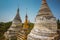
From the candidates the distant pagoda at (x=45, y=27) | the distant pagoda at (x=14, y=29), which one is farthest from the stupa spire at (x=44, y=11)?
the distant pagoda at (x=14, y=29)

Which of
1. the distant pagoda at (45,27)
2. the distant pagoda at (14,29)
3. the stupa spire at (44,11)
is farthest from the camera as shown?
the distant pagoda at (14,29)

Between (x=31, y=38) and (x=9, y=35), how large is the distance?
7.89 ft

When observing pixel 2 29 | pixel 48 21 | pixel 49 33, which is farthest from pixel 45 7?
pixel 2 29

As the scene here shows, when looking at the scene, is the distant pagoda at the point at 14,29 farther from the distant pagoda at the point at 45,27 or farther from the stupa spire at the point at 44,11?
the stupa spire at the point at 44,11

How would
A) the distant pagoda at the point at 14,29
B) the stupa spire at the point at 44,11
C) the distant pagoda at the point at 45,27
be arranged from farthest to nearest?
the distant pagoda at the point at 14,29 → the stupa spire at the point at 44,11 → the distant pagoda at the point at 45,27

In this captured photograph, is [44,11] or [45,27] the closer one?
[45,27]

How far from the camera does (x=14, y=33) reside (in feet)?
18.8

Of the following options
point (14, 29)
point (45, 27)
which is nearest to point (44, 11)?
point (45, 27)

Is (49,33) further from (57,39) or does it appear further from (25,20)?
(25,20)

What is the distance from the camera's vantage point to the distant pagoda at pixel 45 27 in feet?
11.0

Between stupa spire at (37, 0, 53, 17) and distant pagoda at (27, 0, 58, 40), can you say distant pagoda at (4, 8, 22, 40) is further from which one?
stupa spire at (37, 0, 53, 17)

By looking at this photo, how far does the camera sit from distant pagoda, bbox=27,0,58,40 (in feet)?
11.0

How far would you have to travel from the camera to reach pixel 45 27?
11.3 ft

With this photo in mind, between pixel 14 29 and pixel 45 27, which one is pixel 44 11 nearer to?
pixel 45 27
